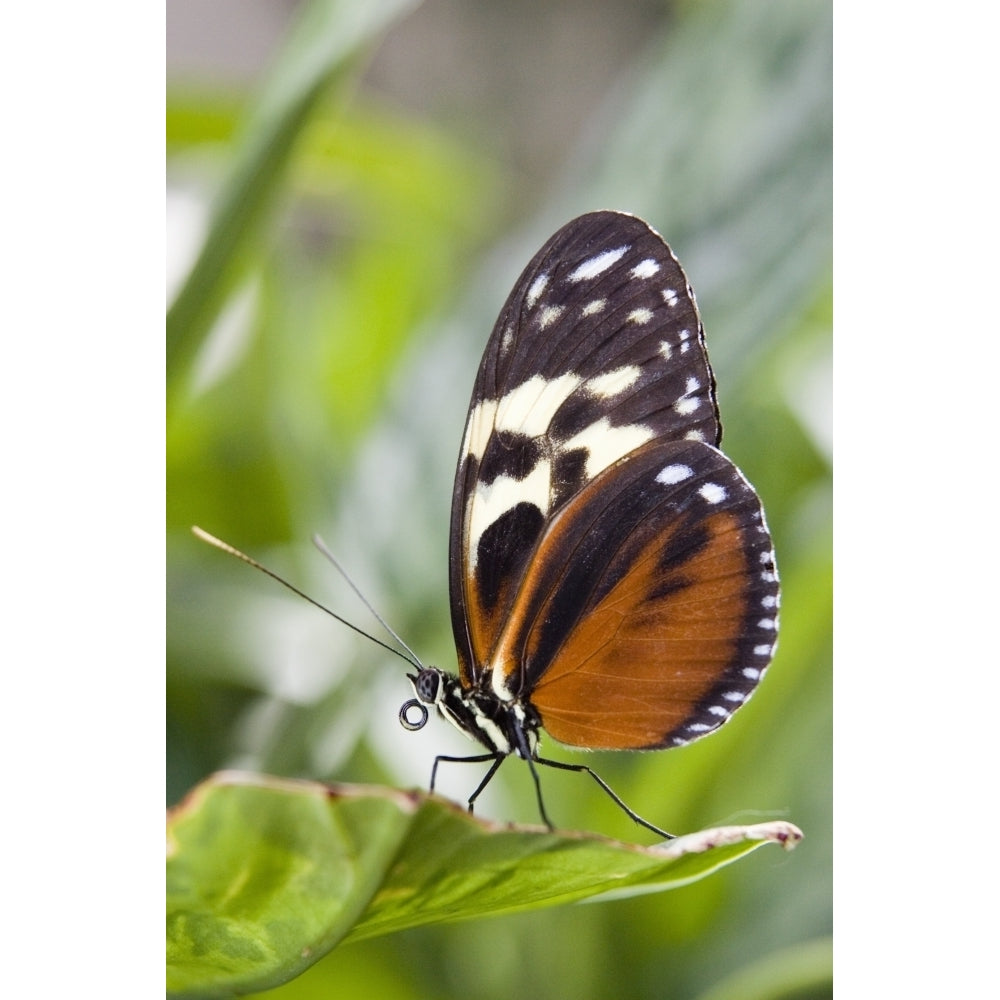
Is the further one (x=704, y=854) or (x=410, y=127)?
(x=410, y=127)

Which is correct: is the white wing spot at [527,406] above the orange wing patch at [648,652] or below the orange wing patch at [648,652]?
above

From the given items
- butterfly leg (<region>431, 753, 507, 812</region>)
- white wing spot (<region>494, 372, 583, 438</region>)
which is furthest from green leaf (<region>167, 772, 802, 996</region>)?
white wing spot (<region>494, 372, 583, 438</region>)

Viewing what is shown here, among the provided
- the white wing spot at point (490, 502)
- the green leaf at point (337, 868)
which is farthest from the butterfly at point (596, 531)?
the green leaf at point (337, 868)

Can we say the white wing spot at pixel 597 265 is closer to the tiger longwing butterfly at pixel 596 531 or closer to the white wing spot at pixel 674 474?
the tiger longwing butterfly at pixel 596 531
